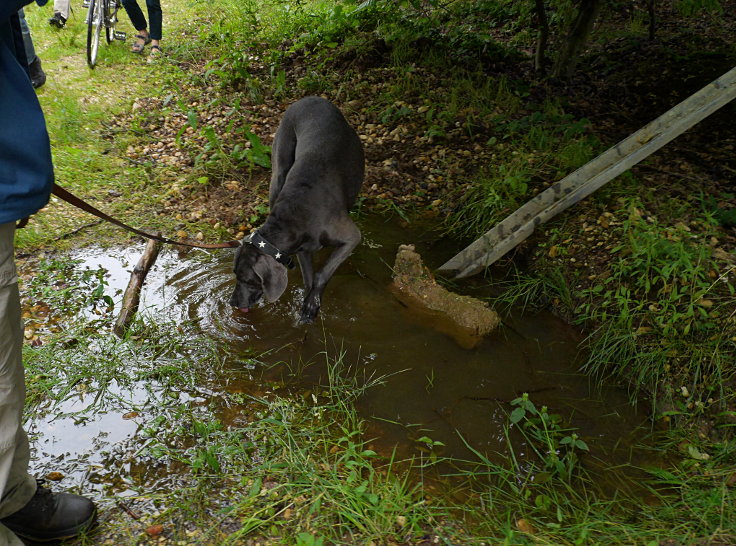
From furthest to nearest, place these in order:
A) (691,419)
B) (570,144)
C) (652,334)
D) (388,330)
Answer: (570,144) → (388,330) → (652,334) → (691,419)

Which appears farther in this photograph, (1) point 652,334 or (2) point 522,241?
(2) point 522,241

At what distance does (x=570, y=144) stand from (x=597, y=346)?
229 centimetres

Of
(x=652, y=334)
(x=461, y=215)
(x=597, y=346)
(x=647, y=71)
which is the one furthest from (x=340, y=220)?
(x=647, y=71)

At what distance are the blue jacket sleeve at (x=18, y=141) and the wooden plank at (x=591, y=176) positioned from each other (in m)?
3.09

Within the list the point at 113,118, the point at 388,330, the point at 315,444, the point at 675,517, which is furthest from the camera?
the point at 113,118

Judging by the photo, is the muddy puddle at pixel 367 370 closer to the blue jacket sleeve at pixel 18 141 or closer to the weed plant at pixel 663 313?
the weed plant at pixel 663 313

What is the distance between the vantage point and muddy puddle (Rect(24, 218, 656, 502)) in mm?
2846

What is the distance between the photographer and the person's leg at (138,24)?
7.45 meters

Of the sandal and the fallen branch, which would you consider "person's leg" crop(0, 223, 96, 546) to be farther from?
the sandal

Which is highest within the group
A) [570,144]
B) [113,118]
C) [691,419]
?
[113,118]

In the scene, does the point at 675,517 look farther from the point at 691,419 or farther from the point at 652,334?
the point at 652,334

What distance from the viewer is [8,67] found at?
167 cm

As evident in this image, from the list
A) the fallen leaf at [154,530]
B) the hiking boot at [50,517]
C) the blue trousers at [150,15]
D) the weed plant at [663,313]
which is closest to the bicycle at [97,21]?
the blue trousers at [150,15]

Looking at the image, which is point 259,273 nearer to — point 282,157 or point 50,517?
point 282,157
